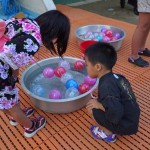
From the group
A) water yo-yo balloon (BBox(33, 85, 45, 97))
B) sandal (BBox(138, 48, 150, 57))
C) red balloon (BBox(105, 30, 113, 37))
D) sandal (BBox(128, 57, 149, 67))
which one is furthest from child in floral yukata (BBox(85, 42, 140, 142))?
red balloon (BBox(105, 30, 113, 37))

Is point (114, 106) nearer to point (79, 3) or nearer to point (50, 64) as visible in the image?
point (50, 64)

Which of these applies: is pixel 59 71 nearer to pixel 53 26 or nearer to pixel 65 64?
pixel 65 64

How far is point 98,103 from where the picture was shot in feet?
4.97

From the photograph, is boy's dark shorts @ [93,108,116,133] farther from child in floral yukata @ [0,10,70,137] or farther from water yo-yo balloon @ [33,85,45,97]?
water yo-yo balloon @ [33,85,45,97]

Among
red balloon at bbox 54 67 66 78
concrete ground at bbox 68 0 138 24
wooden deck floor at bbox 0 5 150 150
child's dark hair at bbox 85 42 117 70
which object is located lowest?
concrete ground at bbox 68 0 138 24

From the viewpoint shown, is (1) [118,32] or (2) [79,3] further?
(2) [79,3]

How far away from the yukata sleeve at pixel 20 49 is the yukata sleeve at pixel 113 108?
508 mm

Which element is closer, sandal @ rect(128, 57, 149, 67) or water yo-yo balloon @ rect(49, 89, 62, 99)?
water yo-yo balloon @ rect(49, 89, 62, 99)

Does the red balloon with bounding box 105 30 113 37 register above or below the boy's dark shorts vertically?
below

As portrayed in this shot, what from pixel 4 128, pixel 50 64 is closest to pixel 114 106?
pixel 4 128

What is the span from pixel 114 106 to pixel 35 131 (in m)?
0.65

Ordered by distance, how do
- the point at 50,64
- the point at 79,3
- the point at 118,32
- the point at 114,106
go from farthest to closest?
the point at 79,3, the point at 118,32, the point at 50,64, the point at 114,106

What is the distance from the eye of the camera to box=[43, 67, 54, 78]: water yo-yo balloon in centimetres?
221

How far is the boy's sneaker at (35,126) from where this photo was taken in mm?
1682
